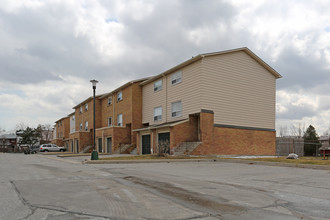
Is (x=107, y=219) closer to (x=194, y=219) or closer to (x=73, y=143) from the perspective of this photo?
(x=194, y=219)

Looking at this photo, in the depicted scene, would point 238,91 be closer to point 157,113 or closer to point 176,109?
point 176,109

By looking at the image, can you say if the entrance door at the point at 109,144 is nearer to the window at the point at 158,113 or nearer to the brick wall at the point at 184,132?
the window at the point at 158,113

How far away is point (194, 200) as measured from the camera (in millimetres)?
6766

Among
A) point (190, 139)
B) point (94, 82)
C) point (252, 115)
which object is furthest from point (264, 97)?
point (94, 82)

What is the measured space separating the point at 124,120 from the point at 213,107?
50.6ft

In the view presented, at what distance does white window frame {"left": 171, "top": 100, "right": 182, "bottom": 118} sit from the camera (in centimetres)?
2773

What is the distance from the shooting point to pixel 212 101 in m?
25.2

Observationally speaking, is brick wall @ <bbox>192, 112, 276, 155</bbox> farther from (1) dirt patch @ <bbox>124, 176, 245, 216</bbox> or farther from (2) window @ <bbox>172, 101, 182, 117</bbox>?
(1) dirt patch @ <bbox>124, 176, 245, 216</bbox>

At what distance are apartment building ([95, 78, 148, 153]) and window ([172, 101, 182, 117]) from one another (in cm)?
765

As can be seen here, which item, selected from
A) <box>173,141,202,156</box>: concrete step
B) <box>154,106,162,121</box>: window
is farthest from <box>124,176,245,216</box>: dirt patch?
<box>154,106,162,121</box>: window

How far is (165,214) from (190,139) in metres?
20.3

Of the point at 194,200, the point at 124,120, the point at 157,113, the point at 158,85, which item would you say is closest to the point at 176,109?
the point at 157,113

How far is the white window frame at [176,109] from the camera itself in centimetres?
2773

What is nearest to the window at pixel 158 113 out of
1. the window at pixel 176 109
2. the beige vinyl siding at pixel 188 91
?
the beige vinyl siding at pixel 188 91
